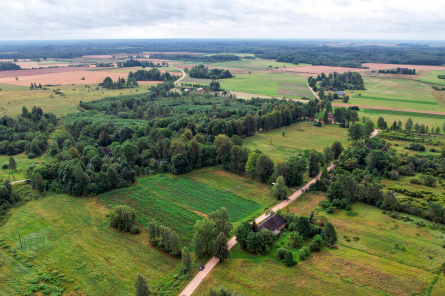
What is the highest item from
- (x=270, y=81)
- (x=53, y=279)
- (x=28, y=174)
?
(x=270, y=81)

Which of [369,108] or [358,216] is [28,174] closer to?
[358,216]

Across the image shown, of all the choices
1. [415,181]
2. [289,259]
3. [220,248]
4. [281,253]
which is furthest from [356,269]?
[415,181]

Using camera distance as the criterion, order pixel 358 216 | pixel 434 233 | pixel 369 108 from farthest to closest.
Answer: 1. pixel 369 108
2. pixel 358 216
3. pixel 434 233

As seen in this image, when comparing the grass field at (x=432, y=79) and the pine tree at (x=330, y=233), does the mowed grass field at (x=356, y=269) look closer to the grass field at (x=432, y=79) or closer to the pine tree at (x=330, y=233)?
the pine tree at (x=330, y=233)

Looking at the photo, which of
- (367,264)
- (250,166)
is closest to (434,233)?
(367,264)

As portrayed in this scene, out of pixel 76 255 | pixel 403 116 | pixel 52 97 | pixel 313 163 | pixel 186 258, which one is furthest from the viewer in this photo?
pixel 52 97

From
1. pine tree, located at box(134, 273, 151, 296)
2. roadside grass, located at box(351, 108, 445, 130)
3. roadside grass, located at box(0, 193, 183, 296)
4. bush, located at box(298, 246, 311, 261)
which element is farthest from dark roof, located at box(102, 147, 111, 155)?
roadside grass, located at box(351, 108, 445, 130)

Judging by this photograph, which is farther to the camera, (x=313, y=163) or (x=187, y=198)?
(x=313, y=163)

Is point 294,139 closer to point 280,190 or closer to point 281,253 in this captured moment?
point 280,190
